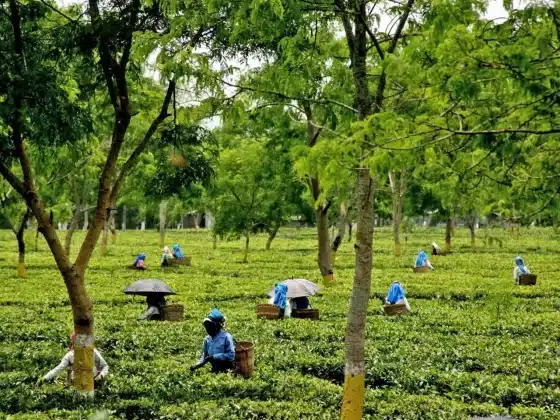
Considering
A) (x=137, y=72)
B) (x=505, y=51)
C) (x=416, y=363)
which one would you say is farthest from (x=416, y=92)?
(x=416, y=363)

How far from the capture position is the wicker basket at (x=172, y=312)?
20281 millimetres

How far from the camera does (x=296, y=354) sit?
51.3ft

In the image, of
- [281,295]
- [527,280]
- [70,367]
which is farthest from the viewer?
[527,280]

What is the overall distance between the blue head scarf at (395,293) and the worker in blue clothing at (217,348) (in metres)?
9.18

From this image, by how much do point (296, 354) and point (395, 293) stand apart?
732 cm

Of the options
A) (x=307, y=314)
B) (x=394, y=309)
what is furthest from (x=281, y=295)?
(x=394, y=309)

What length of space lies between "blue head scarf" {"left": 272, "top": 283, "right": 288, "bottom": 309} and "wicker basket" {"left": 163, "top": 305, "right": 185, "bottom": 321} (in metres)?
2.98

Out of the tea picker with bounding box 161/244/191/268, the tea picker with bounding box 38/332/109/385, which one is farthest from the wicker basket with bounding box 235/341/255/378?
the tea picker with bounding box 161/244/191/268

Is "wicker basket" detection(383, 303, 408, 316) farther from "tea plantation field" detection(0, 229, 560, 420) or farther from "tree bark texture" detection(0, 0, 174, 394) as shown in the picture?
"tree bark texture" detection(0, 0, 174, 394)

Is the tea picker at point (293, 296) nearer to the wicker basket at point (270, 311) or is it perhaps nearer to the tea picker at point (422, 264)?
the wicker basket at point (270, 311)

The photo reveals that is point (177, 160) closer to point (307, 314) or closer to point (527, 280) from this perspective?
point (307, 314)

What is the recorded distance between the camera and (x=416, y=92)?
277 inches

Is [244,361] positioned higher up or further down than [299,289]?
further down

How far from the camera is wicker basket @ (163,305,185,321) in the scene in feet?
66.5
